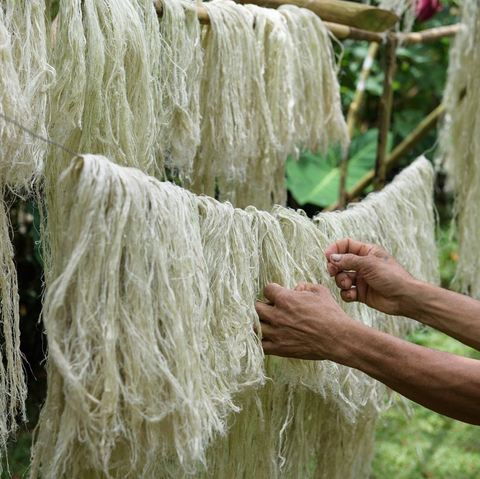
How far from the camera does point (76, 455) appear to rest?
712mm

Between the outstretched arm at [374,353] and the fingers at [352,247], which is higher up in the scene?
the fingers at [352,247]

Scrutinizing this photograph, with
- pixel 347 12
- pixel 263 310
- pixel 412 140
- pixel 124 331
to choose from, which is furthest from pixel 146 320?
pixel 412 140

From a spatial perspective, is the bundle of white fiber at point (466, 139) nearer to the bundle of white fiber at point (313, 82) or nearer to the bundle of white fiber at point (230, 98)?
the bundle of white fiber at point (313, 82)

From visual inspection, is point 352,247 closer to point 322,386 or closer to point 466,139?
point 322,386

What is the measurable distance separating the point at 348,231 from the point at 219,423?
0.51 meters

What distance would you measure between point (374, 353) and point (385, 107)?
3.35 feet

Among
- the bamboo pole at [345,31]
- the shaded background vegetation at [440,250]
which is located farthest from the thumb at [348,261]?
the shaded background vegetation at [440,250]

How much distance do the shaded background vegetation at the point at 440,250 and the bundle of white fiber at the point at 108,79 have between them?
0.40m

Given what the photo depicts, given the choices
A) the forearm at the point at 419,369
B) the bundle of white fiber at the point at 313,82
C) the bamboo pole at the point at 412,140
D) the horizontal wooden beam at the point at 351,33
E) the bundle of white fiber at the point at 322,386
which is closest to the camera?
the forearm at the point at 419,369

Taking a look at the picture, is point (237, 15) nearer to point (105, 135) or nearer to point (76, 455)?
point (105, 135)

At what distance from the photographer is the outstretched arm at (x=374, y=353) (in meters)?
0.84

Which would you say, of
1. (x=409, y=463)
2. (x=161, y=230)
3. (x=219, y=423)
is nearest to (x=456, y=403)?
(x=219, y=423)

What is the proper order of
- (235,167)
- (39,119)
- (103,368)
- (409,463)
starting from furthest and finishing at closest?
(409,463) < (235,167) < (39,119) < (103,368)

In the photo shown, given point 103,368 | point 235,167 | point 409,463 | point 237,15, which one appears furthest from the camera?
point 409,463
